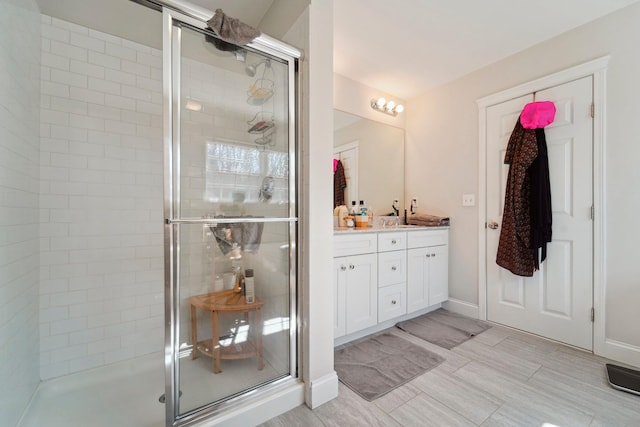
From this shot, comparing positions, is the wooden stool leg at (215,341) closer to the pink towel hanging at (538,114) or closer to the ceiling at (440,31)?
the ceiling at (440,31)

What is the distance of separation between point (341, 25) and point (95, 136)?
2107mm

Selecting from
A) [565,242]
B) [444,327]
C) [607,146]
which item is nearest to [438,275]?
[444,327]

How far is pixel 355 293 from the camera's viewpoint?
84.8 inches

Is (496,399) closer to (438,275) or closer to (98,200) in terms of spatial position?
(438,275)

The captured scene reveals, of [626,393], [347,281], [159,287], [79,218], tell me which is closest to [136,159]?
[79,218]

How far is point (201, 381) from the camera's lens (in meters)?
1.33

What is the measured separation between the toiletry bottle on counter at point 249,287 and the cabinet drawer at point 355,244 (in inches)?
28.2

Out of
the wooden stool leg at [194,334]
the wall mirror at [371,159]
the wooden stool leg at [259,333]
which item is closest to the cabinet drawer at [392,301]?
the wall mirror at [371,159]

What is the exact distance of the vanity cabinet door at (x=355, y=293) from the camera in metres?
2.06

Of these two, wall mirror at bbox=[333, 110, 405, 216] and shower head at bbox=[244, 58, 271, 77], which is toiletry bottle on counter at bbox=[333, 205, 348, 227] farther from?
shower head at bbox=[244, 58, 271, 77]

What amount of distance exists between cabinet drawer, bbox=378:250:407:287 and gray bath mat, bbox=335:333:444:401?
0.50 metres

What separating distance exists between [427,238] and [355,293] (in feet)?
3.63

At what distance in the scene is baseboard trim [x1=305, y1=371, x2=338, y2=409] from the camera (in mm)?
1493

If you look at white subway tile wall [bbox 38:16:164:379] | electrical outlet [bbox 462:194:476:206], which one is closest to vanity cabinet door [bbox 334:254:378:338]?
electrical outlet [bbox 462:194:476:206]
